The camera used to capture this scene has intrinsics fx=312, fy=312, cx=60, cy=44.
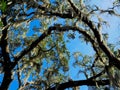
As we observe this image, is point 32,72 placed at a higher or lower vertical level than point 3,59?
lower

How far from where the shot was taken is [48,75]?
10.5 meters

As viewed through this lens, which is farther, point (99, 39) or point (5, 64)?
point (5, 64)

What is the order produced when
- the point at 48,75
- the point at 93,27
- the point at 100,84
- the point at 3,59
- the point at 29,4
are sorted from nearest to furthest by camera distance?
the point at 93,27
the point at 29,4
the point at 100,84
the point at 3,59
the point at 48,75

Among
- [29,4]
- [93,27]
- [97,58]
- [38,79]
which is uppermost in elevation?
[29,4]

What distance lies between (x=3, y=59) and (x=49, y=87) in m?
1.67

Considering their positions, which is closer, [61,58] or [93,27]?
[93,27]

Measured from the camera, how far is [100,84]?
29.2 feet

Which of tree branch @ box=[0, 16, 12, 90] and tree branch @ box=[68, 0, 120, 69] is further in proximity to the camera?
tree branch @ box=[0, 16, 12, 90]

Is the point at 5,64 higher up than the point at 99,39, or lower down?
lower down

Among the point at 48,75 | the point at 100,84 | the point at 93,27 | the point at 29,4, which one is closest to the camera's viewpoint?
the point at 93,27

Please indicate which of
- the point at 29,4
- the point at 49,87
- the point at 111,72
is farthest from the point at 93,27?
the point at 49,87

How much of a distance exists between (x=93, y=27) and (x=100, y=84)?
2.05 meters

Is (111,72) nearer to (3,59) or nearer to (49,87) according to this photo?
(49,87)

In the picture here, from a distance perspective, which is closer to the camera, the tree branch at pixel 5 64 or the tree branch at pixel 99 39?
the tree branch at pixel 99 39
